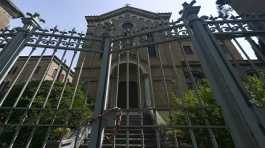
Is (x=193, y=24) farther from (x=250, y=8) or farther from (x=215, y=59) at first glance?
(x=250, y=8)

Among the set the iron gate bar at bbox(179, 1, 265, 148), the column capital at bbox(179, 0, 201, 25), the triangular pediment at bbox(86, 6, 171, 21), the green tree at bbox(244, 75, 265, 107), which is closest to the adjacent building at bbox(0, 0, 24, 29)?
the column capital at bbox(179, 0, 201, 25)

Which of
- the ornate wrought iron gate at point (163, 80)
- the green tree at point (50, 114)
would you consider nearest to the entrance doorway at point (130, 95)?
the green tree at point (50, 114)

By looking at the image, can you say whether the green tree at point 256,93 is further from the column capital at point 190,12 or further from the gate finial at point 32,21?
the gate finial at point 32,21

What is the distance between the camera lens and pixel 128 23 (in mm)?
19062

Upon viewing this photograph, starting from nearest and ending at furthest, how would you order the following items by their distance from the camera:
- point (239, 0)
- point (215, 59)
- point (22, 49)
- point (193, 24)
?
point (215, 59) → point (193, 24) → point (22, 49) → point (239, 0)

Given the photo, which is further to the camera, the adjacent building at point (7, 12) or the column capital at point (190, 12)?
the adjacent building at point (7, 12)

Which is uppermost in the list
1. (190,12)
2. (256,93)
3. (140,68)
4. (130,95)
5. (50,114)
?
(140,68)

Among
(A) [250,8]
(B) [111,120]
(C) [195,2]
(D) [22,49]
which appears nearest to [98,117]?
(B) [111,120]

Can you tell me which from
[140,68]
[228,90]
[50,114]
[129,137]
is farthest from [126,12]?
[228,90]

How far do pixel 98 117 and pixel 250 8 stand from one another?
4339 mm

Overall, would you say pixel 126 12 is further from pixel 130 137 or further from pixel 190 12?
pixel 190 12

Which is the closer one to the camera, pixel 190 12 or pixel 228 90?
pixel 228 90

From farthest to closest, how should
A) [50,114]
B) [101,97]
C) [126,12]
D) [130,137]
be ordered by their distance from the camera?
1. [126,12]
2. [130,137]
3. [50,114]
4. [101,97]

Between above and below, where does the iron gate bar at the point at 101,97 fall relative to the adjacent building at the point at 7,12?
below
